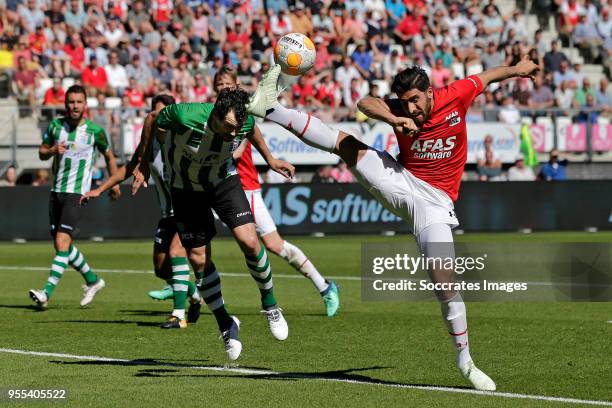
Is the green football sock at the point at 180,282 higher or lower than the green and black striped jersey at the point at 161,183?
lower

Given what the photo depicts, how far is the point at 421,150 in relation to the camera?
9.62m

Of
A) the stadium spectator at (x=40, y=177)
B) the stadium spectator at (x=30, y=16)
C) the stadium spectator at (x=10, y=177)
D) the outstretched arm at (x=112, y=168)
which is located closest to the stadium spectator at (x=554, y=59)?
the stadium spectator at (x=30, y=16)

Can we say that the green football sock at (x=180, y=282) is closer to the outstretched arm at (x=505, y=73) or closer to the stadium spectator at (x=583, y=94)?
the outstretched arm at (x=505, y=73)

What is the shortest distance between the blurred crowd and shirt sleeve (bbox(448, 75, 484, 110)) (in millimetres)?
17787

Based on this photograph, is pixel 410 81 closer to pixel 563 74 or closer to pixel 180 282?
pixel 180 282

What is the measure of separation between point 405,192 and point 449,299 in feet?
2.98

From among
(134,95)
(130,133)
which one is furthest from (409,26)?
(130,133)


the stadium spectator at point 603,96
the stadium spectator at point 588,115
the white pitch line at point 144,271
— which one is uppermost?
the stadium spectator at point 603,96

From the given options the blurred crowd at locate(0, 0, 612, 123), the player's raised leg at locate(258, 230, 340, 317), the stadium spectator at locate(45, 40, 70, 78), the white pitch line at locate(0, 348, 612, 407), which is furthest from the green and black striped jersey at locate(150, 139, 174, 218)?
the stadium spectator at locate(45, 40, 70, 78)

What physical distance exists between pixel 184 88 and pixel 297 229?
13.9 feet

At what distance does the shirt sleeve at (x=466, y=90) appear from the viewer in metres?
9.66

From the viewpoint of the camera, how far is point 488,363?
10.3m

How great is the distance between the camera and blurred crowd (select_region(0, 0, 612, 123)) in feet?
95.8

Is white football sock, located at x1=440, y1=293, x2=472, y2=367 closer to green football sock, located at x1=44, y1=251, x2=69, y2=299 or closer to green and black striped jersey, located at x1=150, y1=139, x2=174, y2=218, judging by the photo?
green and black striped jersey, located at x1=150, y1=139, x2=174, y2=218
